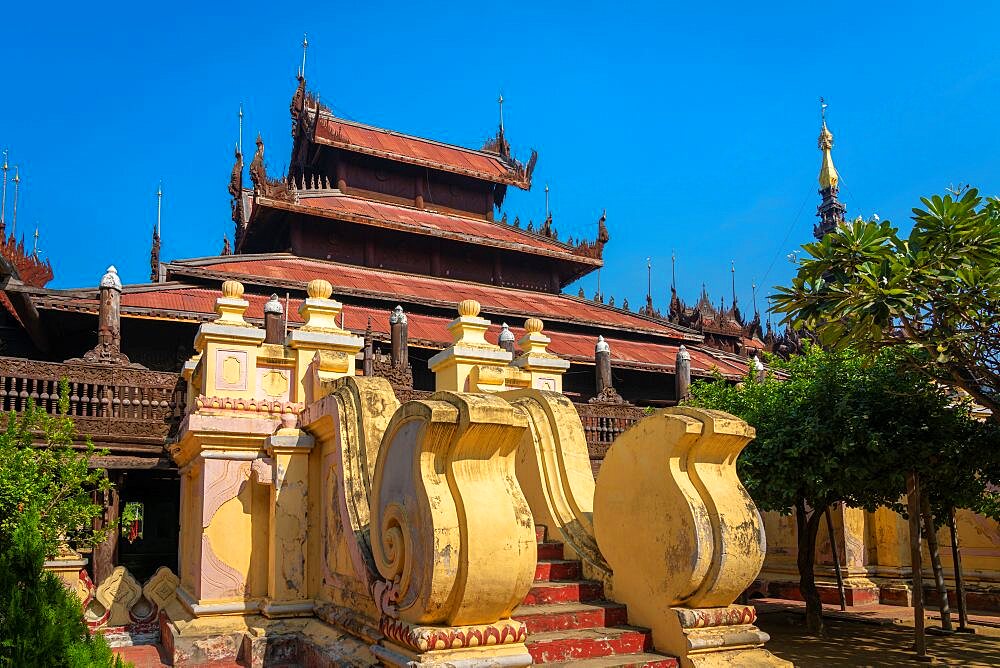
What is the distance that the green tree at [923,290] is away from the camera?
26.0ft

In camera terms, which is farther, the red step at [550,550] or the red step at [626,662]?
the red step at [550,550]

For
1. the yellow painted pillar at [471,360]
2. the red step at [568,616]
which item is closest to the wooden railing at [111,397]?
the yellow painted pillar at [471,360]

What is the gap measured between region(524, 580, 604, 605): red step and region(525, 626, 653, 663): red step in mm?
385

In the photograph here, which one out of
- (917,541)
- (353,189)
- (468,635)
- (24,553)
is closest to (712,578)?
(468,635)

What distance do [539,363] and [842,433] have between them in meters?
3.89

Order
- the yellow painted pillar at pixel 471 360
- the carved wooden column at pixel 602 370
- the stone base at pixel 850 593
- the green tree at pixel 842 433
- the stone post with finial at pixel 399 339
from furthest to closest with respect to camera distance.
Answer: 1. the carved wooden column at pixel 602 370
2. the stone post with finial at pixel 399 339
3. the stone base at pixel 850 593
4. the green tree at pixel 842 433
5. the yellow painted pillar at pixel 471 360

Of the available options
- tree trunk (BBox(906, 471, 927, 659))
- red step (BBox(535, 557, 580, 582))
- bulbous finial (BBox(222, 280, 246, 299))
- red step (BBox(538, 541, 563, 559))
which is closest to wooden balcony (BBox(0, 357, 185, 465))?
bulbous finial (BBox(222, 280, 246, 299))

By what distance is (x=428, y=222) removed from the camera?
23734 mm

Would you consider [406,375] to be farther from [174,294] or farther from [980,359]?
[980,359]

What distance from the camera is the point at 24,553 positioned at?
4.72 meters

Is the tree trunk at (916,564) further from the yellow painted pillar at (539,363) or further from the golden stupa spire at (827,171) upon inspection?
the golden stupa spire at (827,171)

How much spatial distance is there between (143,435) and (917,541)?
955 centimetres

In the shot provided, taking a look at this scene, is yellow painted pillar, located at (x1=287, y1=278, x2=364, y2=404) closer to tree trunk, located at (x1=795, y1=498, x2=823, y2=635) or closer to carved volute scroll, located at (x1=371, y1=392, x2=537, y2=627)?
carved volute scroll, located at (x1=371, y1=392, x2=537, y2=627)

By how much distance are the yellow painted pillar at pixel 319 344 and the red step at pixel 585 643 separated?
2865mm
